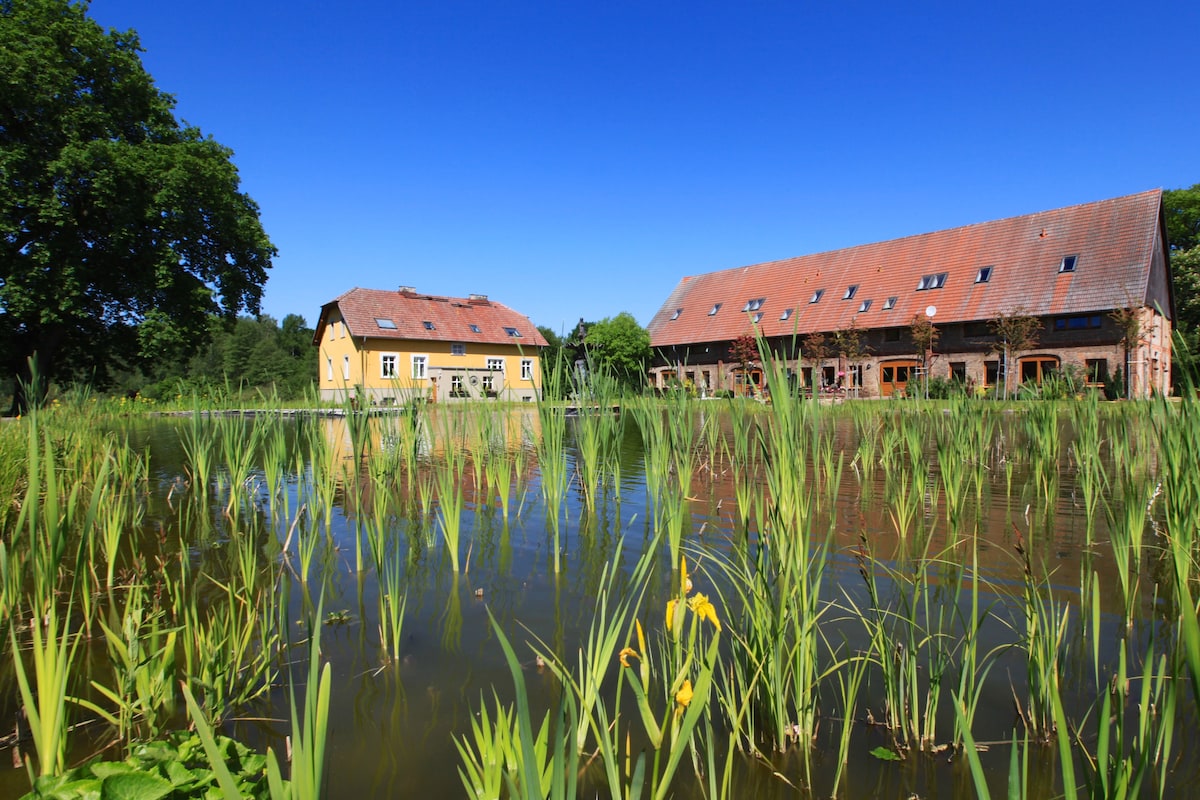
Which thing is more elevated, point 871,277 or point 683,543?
point 871,277

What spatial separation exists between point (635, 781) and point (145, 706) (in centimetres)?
152

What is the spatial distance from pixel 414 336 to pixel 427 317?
197 cm

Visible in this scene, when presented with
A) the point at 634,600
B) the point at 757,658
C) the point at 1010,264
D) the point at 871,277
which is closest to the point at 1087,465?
the point at 634,600

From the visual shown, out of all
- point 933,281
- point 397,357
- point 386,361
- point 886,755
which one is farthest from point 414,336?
point 886,755

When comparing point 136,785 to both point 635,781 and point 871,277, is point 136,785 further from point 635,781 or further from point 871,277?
point 871,277

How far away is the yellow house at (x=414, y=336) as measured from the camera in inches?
1276

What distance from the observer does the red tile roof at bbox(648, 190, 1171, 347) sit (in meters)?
22.1

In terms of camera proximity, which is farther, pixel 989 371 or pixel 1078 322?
pixel 989 371

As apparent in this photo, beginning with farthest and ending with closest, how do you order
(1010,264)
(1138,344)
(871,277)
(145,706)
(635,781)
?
(871,277) < (1010,264) < (1138,344) < (145,706) < (635,781)

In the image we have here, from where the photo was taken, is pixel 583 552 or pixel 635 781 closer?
pixel 635 781

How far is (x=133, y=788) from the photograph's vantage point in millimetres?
1292

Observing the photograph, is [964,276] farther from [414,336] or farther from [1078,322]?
[414,336]

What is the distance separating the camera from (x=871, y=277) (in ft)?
93.7

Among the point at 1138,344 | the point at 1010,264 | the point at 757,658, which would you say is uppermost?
the point at 1010,264
